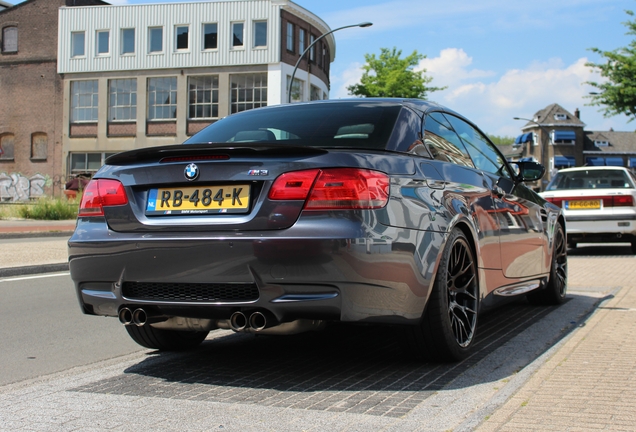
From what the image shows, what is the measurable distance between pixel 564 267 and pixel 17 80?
168 feet

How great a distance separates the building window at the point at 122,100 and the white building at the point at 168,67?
2.5 inches

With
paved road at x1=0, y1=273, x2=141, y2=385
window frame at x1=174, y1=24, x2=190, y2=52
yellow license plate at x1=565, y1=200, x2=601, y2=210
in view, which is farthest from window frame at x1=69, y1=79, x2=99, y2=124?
paved road at x1=0, y1=273, x2=141, y2=385

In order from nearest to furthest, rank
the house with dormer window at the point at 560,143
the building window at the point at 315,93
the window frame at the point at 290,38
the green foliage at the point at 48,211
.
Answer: the green foliage at the point at 48,211, the window frame at the point at 290,38, the building window at the point at 315,93, the house with dormer window at the point at 560,143

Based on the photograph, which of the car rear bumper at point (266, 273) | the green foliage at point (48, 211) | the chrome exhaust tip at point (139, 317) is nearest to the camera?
the car rear bumper at point (266, 273)

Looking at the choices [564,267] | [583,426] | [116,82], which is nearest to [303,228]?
[583,426]

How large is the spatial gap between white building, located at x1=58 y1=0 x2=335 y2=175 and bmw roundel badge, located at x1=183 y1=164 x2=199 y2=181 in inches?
1691

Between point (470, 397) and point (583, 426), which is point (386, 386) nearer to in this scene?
point (470, 397)

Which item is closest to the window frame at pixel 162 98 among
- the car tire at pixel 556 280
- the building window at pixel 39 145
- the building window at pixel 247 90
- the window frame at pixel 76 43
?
the building window at pixel 247 90

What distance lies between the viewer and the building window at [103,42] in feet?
163

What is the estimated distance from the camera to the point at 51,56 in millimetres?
51250

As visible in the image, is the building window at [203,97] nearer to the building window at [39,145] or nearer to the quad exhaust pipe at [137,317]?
the building window at [39,145]

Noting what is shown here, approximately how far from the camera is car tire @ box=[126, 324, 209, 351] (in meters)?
4.92

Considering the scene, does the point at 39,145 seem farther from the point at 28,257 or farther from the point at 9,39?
the point at 28,257

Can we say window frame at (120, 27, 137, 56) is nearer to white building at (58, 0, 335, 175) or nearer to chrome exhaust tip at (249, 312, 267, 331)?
white building at (58, 0, 335, 175)
